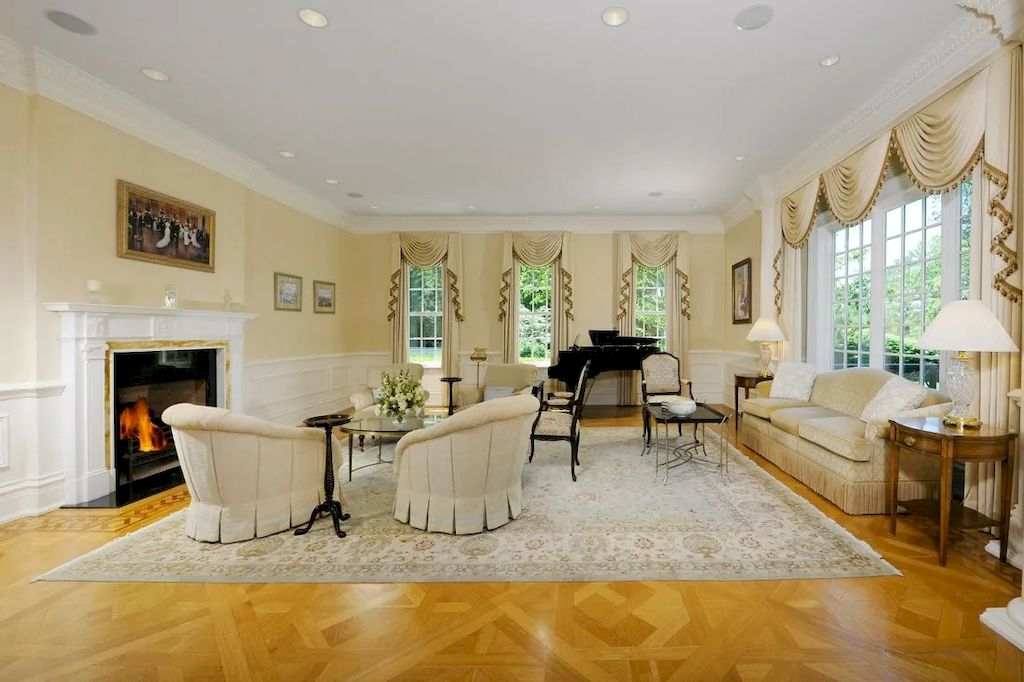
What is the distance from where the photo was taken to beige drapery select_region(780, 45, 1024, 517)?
2672mm

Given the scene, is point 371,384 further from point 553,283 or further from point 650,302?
point 650,302

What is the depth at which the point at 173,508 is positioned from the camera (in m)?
3.42

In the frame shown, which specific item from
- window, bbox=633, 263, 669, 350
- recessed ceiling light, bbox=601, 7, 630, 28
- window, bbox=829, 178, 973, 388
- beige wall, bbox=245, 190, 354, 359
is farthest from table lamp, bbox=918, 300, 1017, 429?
beige wall, bbox=245, 190, 354, 359

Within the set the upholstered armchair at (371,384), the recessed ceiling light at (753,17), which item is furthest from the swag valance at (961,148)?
the upholstered armchair at (371,384)

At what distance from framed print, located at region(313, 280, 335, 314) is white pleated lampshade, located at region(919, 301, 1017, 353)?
700 cm

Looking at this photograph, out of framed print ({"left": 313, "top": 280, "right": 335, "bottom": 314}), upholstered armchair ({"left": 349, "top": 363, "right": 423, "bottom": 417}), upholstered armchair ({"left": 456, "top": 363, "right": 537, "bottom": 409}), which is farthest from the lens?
framed print ({"left": 313, "top": 280, "right": 335, "bottom": 314})

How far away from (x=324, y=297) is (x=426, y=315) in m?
1.75

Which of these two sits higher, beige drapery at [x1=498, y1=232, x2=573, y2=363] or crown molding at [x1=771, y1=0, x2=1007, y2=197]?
crown molding at [x1=771, y1=0, x2=1007, y2=197]

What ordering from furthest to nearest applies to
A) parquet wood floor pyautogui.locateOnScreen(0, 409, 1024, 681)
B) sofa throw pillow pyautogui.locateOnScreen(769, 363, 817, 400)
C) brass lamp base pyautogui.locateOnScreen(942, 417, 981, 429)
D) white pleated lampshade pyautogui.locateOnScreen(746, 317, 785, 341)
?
white pleated lampshade pyautogui.locateOnScreen(746, 317, 785, 341), sofa throw pillow pyautogui.locateOnScreen(769, 363, 817, 400), brass lamp base pyautogui.locateOnScreen(942, 417, 981, 429), parquet wood floor pyautogui.locateOnScreen(0, 409, 1024, 681)

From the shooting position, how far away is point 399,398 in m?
3.85

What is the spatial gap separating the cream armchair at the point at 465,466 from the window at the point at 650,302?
5.48 metres

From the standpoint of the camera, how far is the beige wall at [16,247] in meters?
3.16

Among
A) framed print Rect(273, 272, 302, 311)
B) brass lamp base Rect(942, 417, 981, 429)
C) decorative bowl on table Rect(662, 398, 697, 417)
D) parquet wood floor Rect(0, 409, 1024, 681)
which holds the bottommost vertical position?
parquet wood floor Rect(0, 409, 1024, 681)

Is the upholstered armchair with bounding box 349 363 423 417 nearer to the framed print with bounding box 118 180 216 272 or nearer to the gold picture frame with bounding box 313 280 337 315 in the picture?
the gold picture frame with bounding box 313 280 337 315
